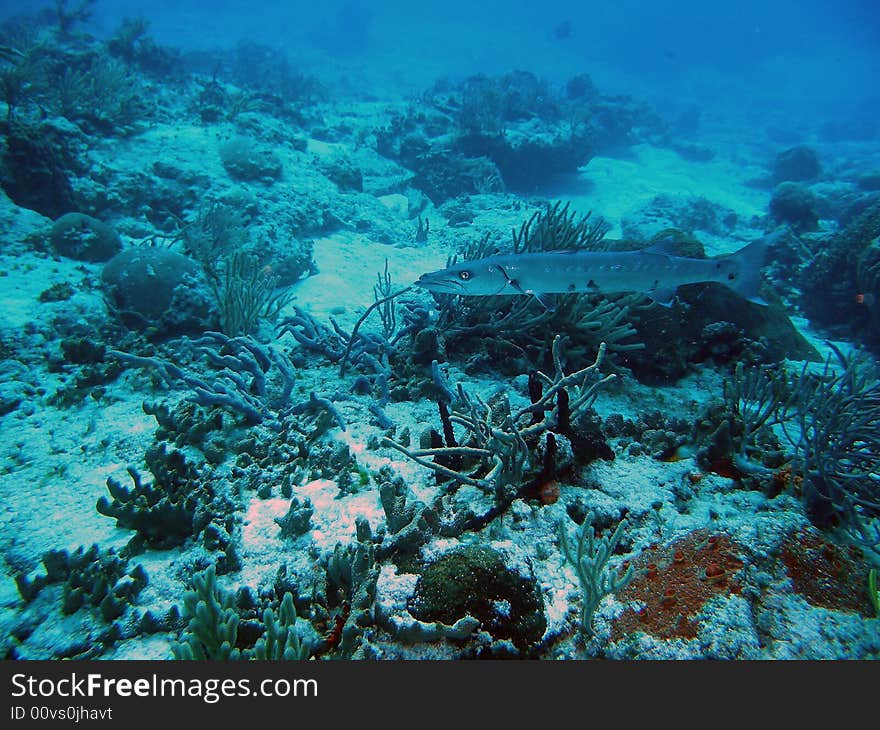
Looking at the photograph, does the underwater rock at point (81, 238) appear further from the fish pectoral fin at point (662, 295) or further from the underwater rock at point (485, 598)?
the fish pectoral fin at point (662, 295)

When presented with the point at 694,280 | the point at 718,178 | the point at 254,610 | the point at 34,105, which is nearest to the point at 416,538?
the point at 254,610

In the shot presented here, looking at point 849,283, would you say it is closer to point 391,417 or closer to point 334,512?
point 391,417

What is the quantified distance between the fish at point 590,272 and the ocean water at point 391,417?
22mm

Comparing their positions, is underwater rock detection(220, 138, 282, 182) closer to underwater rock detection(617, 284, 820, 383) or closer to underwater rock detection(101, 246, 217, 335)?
underwater rock detection(101, 246, 217, 335)

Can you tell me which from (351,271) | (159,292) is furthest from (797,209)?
(159,292)

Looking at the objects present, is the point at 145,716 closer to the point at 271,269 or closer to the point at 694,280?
the point at 694,280

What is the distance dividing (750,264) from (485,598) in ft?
12.0

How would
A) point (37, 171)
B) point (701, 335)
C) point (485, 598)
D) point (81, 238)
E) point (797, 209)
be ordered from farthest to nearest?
point (797, 209) → point (37, 171) → point (81, 238) → point (701, 335) → point (485, 598)

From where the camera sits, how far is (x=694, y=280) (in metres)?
4.14

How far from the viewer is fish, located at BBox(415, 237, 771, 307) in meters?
3.94

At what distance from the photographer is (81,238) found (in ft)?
26.4

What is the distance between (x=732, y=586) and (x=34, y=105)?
1511 centimetres

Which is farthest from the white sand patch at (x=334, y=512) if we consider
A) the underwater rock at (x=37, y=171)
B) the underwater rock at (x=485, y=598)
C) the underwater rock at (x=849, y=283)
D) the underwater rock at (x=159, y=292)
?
the underwater rock at (x=37, y=171)

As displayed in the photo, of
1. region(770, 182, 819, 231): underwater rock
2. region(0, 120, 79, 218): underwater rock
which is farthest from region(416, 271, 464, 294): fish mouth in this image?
region(770, 182, 819, 231): underwater rock
